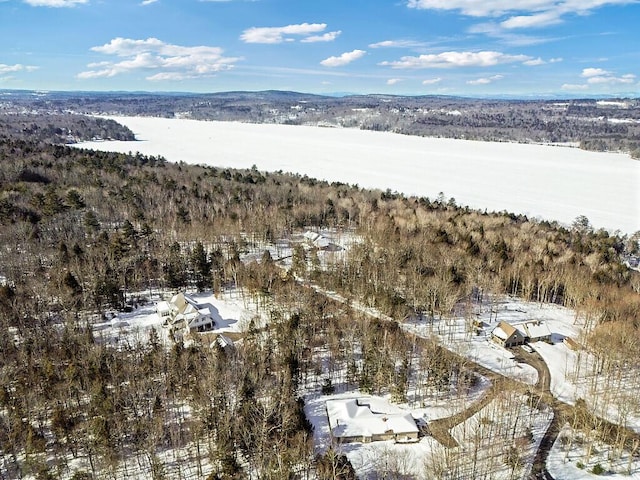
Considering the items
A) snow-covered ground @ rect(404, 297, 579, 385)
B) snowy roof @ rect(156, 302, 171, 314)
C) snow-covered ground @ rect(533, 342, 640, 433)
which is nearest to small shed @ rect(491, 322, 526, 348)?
snow-covered ground @ rect(404, 297, 579, 385)

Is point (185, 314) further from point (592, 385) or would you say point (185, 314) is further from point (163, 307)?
point (592, 385)

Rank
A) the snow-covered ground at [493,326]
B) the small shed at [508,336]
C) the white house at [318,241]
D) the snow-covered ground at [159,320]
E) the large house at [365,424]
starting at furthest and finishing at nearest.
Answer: the white house at [318,241] < the snow-covered ground at [159,320] < the small shed at [508,336] < the snow-covered ground at [493,326] < the large house at [365,424]

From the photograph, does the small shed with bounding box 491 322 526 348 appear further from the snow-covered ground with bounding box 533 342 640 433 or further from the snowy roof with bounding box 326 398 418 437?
the snowy roof with bounding box 326 398 418 437

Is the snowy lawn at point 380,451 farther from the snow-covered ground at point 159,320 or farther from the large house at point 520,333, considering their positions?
the snow-covered ground at point 159,320

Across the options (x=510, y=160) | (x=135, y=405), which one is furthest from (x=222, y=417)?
(x=510, y=160)

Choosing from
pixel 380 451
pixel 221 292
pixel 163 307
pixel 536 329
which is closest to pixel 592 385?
pixel 536 329

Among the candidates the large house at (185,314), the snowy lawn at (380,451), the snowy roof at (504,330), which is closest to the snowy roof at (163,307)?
the large house at (185,314)

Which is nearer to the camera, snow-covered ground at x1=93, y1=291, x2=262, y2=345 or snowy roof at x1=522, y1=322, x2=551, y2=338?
snow-covered ground at x1=93, y1=291, x2=262, y2=345
